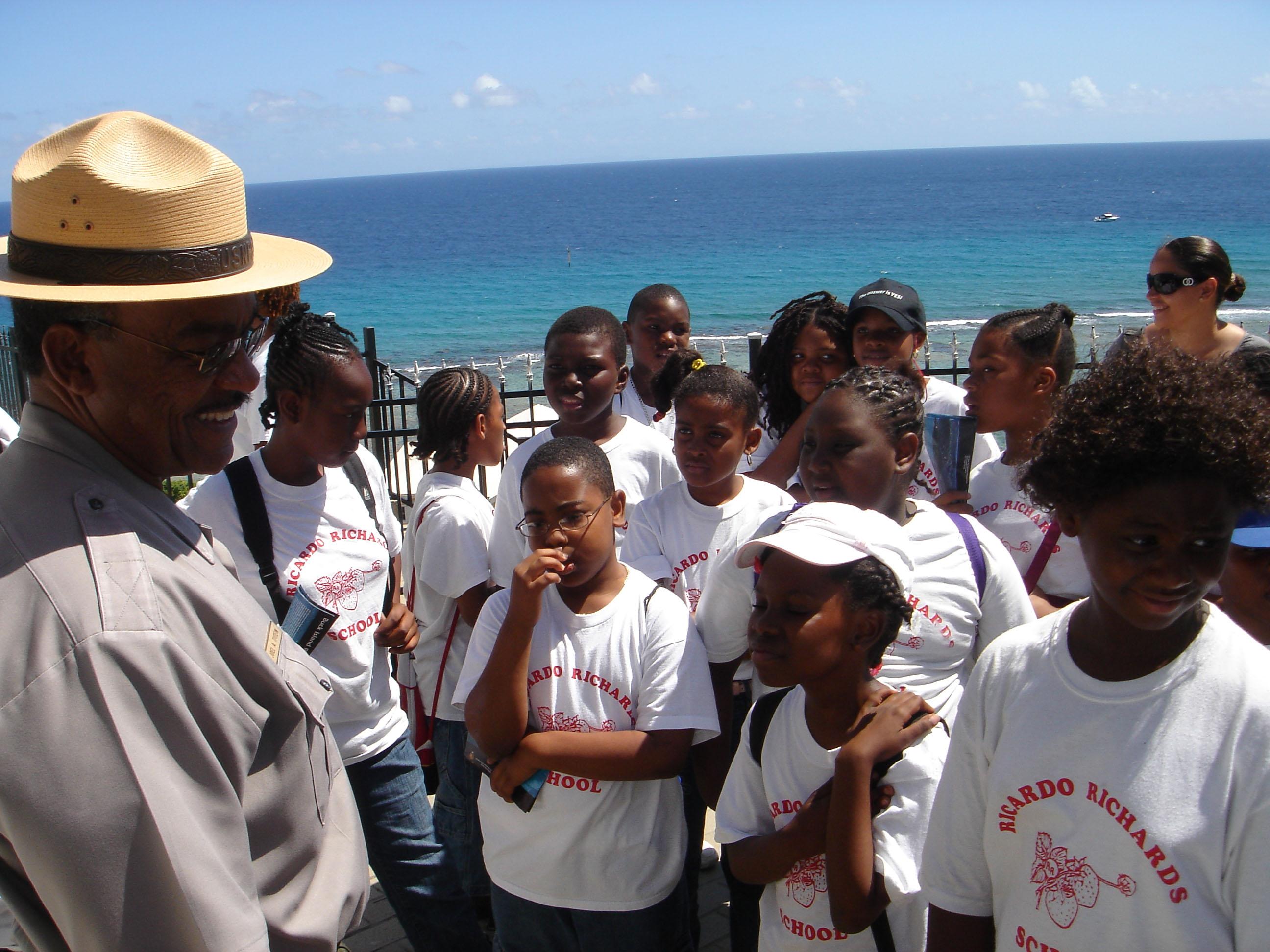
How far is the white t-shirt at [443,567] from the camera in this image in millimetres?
3564

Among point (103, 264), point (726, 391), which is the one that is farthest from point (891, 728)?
point (103, 264)

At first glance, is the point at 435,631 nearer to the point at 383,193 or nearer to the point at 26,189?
the point at 26,189

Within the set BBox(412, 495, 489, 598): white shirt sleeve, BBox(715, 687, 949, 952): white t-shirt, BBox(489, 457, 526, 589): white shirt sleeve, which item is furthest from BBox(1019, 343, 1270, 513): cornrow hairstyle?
BBox(412, 495, 489, 598): white shirt sleeve

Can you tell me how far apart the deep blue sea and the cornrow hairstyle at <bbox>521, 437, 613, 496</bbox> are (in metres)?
6.01

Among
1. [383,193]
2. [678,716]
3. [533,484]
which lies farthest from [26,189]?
[383,193]

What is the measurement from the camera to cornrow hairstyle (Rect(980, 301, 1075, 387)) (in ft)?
11.8

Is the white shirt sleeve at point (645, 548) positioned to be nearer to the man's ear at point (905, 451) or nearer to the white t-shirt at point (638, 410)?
the man's ear at point (905, 451)

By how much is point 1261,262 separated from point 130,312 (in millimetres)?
53486

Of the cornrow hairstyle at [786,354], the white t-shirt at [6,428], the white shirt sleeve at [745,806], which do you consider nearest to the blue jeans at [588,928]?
the white shirt sleeve at [745,806]

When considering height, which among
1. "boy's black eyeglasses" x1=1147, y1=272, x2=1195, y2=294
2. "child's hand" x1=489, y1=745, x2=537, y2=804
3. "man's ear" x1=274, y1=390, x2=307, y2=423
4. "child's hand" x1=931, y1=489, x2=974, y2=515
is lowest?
"child's hand" x1=489, y1=745, x2=537, y2=804

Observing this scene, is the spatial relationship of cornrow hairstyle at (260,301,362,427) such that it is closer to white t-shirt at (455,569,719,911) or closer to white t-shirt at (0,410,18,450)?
white t-shirt at (455,569,719,911)

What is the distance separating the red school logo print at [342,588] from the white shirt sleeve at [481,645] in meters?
0.54

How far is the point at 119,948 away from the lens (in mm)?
1366

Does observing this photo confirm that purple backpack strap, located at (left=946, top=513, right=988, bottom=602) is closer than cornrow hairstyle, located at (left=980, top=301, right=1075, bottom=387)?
Yes
